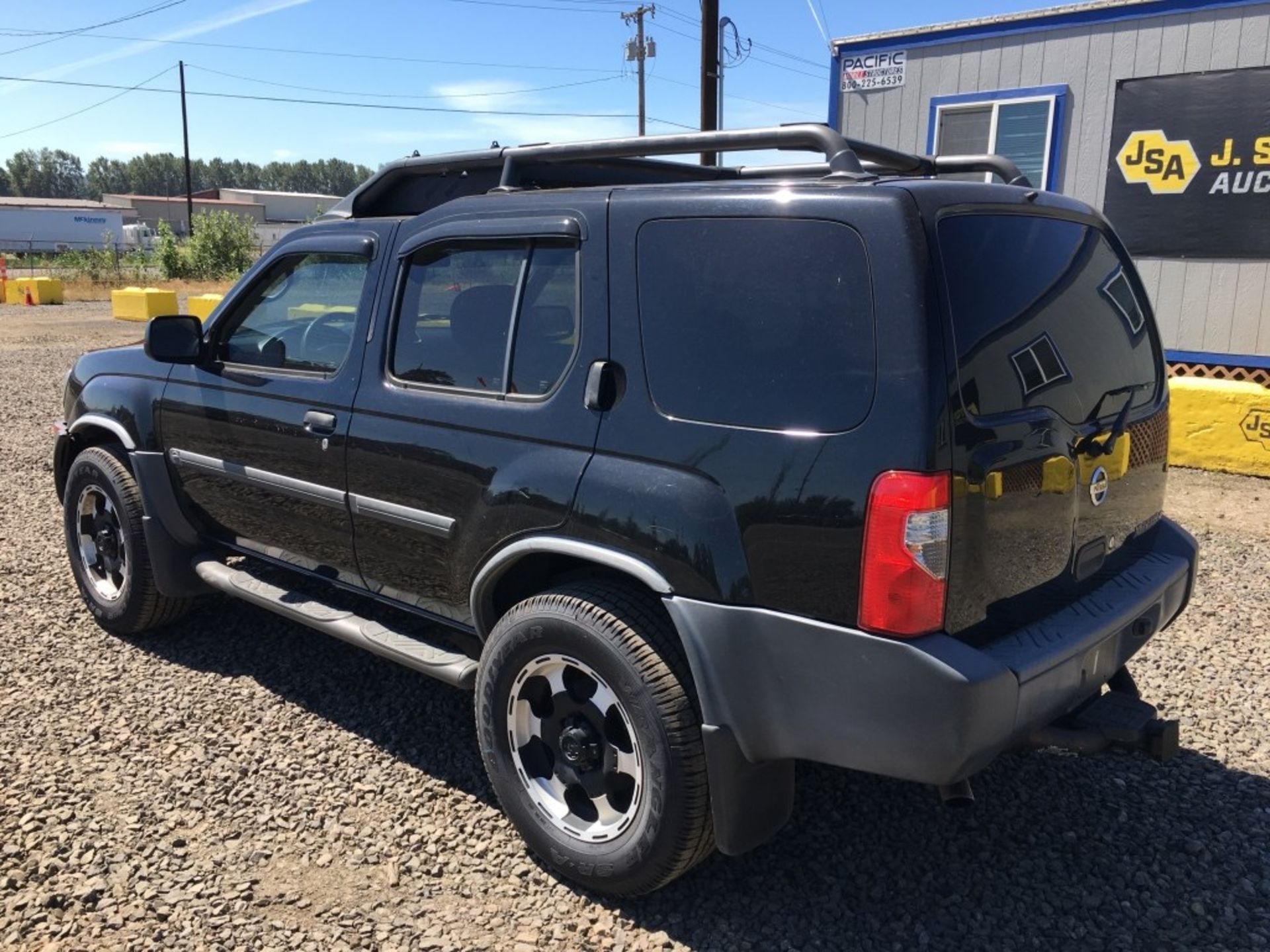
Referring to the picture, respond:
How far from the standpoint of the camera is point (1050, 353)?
265 centimetres

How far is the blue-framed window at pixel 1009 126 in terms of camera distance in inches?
359

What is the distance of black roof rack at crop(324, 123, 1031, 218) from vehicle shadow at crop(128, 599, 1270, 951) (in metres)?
1.97

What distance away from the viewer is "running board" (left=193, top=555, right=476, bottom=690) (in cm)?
329

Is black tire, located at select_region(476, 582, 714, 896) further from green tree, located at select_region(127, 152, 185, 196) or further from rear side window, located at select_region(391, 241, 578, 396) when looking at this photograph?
green tree, located at select_region(127, 152, 185, 196)

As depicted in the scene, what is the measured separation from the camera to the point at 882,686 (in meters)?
2.31

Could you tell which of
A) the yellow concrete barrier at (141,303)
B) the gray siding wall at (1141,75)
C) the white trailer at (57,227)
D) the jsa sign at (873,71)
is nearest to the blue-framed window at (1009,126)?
the gray siding wall at (1141,75)

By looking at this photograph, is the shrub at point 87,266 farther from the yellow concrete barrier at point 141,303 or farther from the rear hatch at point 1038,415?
the rear hatch at point 1038,415

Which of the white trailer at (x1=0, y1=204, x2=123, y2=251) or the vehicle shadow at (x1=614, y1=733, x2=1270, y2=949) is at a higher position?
the white trailer at (x1=0, y1=204, x2=123, y2=251)

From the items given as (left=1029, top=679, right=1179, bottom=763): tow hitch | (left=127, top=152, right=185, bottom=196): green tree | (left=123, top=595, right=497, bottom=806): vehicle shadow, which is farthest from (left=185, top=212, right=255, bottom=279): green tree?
(left=127, top=152, right=185, bottom=196): green tree

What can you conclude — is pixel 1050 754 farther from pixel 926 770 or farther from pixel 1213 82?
pixel 1213 82

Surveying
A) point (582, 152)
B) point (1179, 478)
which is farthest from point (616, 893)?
point (1179, 478)

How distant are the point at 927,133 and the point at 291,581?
25.8 ft

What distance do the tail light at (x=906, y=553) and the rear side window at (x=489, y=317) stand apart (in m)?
1.08

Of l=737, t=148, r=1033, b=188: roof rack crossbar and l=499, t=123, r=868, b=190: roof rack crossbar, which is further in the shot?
l=737, t=148, r=1033, b=188: roof rack crossbar
